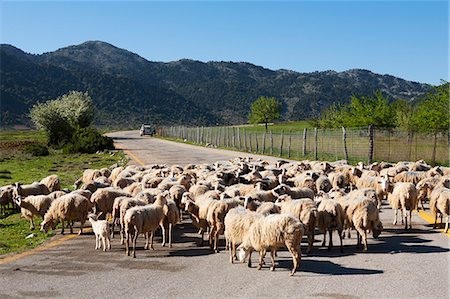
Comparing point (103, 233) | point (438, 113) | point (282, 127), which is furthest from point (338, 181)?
point (282, 127)

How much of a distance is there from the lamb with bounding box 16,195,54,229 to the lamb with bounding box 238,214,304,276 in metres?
7.37

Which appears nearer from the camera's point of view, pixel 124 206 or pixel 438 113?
pixel 124 206

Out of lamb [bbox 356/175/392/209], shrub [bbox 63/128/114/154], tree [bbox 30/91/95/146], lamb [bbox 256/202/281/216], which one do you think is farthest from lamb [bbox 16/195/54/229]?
tree [bbox 30/91/95/146]

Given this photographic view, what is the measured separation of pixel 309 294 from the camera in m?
7.95

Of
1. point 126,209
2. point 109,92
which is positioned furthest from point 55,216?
point 109,92

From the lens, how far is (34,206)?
14.8m

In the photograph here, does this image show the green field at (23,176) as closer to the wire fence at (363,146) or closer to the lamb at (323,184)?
the lamb at (323,184)

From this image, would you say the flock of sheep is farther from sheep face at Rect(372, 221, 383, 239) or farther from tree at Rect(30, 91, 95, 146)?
tree at Rect(30, 91, 95, 146)

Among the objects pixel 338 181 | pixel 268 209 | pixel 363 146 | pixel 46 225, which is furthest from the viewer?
pixel 363 146

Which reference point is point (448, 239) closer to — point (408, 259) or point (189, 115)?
point (408, 259)

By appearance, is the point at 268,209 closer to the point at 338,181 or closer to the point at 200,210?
the point at 200,210

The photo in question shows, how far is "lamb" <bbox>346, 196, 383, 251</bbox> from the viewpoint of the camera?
1094cm

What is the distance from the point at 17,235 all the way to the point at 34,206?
1.28m

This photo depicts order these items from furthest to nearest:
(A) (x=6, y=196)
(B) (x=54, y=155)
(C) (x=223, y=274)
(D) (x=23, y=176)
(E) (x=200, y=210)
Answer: (B) (x=54, y=155), (D) (x=23, y=176), (A) (x=6, y=196), (E) (x=200, y=210), (C) (x=223, y=274)
